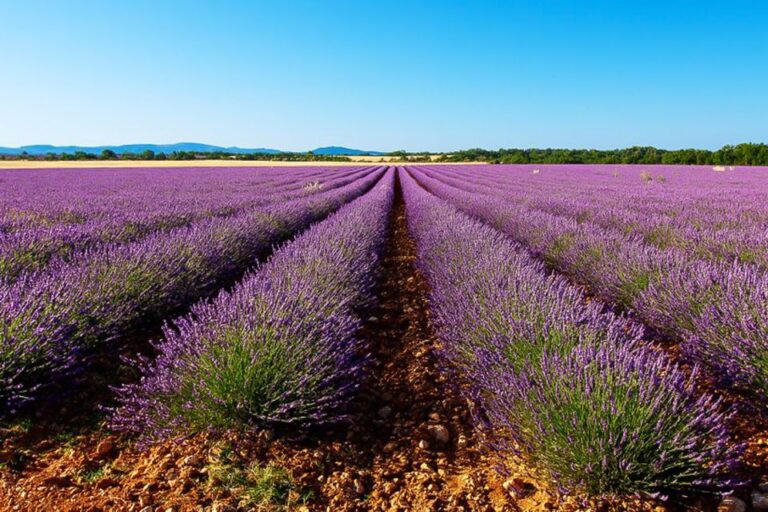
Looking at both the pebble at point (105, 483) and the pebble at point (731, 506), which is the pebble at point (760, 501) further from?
the pebble at point (105, 483)

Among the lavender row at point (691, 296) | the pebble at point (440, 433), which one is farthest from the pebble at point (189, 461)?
the lavender row at point (691, 296)

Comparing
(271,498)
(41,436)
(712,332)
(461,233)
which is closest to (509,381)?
(271,498)

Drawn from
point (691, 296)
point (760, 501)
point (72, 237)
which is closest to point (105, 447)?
point (760, 501)

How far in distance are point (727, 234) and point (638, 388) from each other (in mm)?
4165

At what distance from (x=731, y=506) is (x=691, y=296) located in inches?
61.5

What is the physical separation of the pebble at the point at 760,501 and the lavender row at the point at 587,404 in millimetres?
109

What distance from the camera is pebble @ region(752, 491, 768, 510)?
Answer: 1452 millimetres

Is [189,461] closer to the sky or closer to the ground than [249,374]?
closer to the ground

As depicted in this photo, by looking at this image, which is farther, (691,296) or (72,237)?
(72,237)

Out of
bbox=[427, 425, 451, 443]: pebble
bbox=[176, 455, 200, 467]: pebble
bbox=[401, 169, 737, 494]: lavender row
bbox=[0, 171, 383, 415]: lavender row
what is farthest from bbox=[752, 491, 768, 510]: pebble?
bbox=[0, 171, 383, 415]: lavender row

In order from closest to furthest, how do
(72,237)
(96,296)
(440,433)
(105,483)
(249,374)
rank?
(105,483) → (249,374) → (440,433) → (96,296) → (72,237)

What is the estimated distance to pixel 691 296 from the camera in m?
2.68

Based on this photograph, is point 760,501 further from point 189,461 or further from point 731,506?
point 189,461

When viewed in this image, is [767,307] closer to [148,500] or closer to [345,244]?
[148,500]
